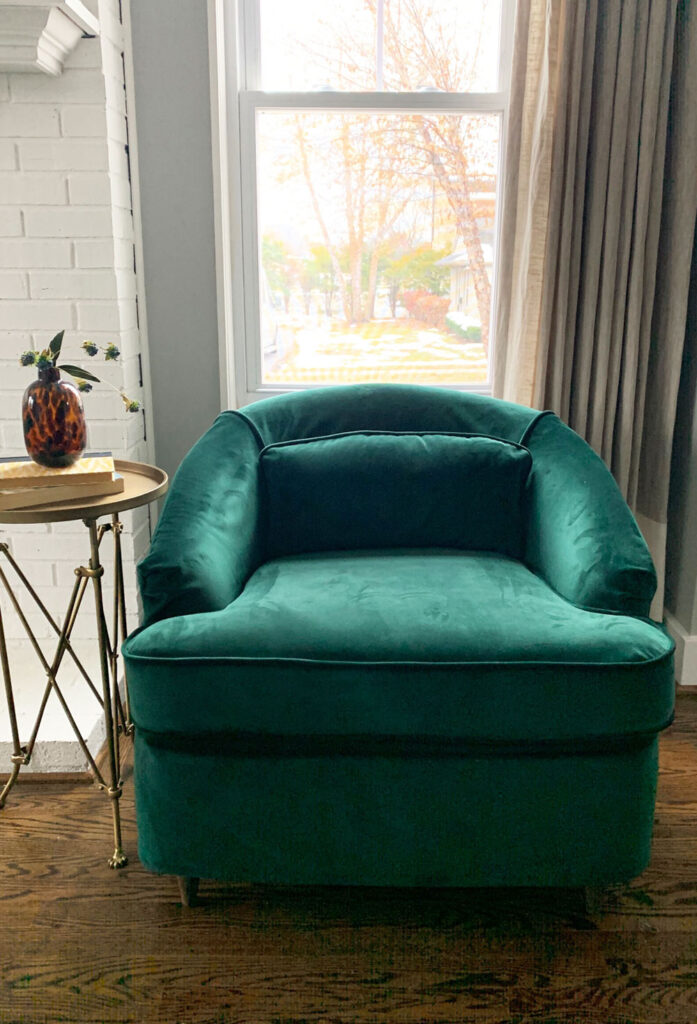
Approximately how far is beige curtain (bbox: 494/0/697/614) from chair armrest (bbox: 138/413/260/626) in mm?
852

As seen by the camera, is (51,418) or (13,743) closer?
(51,418)

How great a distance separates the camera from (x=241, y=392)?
2.47 m

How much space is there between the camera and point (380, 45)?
226 centimetres

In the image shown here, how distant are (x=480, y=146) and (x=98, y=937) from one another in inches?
83.5

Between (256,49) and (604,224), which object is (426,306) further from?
(256,49)

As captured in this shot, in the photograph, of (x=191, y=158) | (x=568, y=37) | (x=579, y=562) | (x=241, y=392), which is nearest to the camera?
(x=579, y=562)

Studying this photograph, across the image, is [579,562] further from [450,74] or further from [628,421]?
[450,74]

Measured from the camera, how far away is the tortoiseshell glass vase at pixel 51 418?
1.58 meters

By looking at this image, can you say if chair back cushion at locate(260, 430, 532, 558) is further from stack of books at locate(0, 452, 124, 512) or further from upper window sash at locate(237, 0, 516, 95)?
upper window sash at locate(237, 0, 516, 95)

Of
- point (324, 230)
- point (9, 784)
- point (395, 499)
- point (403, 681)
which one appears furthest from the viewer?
point (324, 230)

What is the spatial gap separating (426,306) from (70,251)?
99 cm

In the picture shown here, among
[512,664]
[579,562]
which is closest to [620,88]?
[579,562]

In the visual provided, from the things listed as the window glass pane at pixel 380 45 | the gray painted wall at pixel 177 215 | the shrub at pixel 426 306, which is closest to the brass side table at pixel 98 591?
the gray painted wall at pixel 177 215

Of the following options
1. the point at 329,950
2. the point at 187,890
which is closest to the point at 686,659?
the point at 329,950
